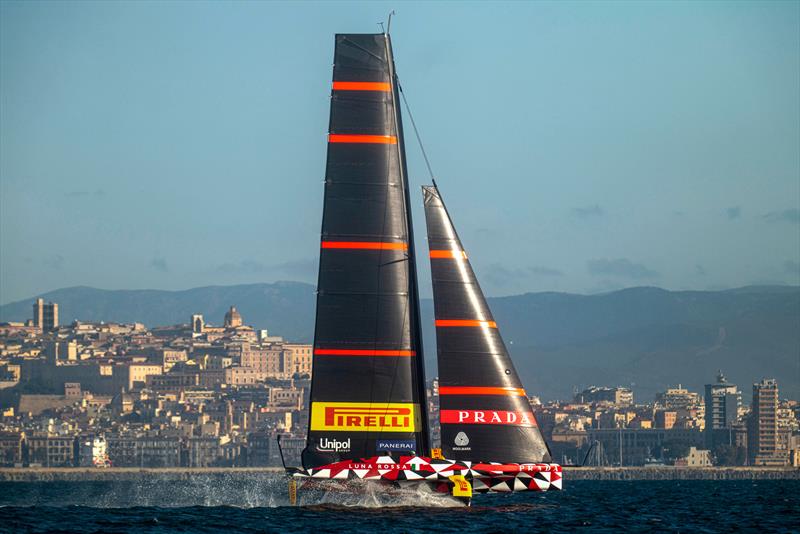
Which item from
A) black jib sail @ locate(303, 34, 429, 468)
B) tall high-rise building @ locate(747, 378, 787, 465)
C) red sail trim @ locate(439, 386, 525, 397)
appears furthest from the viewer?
tall high-rise building @ locate(747, 378, 787, 465)

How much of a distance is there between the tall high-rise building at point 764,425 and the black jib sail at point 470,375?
15562 centimetres

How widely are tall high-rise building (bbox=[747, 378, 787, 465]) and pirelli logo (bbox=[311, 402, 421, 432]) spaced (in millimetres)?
156731

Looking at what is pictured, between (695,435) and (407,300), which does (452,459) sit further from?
(695,435)

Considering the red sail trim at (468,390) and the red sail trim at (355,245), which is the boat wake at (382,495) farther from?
the red sail trim at (355,245)

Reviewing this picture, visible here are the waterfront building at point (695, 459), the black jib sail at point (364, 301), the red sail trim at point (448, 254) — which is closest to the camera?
the black jib sail at point (364, 301)

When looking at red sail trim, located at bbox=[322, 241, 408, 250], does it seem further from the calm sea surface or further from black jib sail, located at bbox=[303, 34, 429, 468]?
the calm sea surface

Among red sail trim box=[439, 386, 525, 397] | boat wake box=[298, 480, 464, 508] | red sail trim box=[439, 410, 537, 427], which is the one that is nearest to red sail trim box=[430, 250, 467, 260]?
red sail trim box=[439, 386, 525, 397]

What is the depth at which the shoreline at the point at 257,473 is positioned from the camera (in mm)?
161750

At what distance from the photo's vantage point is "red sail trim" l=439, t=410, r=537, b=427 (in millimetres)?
33250

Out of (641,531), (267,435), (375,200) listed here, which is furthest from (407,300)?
(267,435)

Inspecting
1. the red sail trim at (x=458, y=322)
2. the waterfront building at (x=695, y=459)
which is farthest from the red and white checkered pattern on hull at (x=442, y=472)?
the waterfront building at (x=695, y=459)

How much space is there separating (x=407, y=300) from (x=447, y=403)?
2.21 m

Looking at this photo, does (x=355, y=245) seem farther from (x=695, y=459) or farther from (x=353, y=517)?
(x=695, y=459)

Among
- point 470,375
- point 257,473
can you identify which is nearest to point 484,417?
point 470,375
